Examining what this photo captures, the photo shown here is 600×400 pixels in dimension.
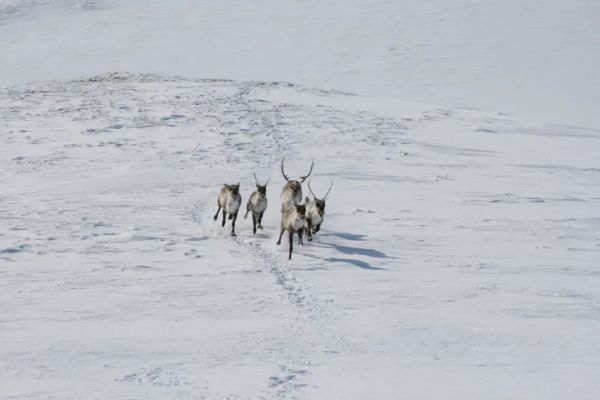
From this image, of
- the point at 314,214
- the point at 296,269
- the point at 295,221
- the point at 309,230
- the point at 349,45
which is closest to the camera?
the point at 296,269

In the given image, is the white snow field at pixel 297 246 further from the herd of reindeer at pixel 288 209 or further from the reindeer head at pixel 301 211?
the reindeer head at pixel 301 211

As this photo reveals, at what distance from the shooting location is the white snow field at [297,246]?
880cm

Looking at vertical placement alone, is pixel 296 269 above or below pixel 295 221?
below

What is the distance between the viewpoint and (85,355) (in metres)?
8.98

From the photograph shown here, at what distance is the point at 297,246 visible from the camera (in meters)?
14.1

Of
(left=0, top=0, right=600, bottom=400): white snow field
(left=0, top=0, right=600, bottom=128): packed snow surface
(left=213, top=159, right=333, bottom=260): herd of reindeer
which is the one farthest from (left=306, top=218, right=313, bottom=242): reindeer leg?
(left=0, top=0, right=600, bottom=128): packed snow surface

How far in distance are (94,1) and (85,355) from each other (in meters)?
54.6

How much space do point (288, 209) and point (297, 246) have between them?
0.63m

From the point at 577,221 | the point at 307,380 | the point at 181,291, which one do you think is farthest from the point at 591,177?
the point at 307,380

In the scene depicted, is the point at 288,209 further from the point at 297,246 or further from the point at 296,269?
the point at 296,269

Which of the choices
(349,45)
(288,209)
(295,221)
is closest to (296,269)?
(295,221)

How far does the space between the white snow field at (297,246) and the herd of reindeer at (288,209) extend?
306mm

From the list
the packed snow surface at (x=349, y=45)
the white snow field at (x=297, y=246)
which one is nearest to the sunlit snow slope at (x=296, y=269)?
the white snow field at (x=297, y=246)

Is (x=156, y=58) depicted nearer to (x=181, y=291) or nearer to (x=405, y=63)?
(x=405, y=63)
